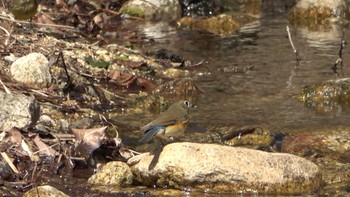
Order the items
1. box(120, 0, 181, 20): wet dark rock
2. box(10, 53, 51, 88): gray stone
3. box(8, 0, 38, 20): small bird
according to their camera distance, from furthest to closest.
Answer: box(120, 0, 181, 20): wet dark rock, box(8, 0, 38, 20): small bird, box(10, 53, 51, 88): gray stone

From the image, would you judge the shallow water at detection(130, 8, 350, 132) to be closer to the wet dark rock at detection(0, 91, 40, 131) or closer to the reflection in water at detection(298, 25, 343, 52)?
the reflection in water at detection(298, 25, 343, 52)

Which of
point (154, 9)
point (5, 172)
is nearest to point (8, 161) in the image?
point (5, 172)

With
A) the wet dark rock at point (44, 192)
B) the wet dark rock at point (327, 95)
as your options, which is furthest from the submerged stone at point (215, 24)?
the wet dark rock at point (44, 192)

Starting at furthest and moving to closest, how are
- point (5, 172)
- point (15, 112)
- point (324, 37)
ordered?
point (324, 37) < point (15, 112) < point (5, 172)

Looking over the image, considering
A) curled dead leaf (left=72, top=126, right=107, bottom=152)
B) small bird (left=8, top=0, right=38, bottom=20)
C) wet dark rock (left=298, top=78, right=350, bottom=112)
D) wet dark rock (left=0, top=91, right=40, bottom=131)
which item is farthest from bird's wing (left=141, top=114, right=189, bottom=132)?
small bird (left=8, top=0, right=38, bottom=20)

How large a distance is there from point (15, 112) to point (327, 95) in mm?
3865

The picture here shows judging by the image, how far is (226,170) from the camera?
5.99m

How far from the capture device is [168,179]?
610 centimetres

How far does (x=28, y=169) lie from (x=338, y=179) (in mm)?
2230

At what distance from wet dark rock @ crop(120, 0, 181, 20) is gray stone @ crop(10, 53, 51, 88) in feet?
26.8

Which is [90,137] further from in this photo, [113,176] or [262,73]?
[262,73]

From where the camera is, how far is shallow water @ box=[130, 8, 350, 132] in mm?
8617

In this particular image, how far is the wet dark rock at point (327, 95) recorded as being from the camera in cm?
925

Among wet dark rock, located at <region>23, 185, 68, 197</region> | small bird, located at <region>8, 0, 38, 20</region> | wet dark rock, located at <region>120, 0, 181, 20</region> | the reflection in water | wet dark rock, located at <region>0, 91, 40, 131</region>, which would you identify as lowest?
the reflection in water
